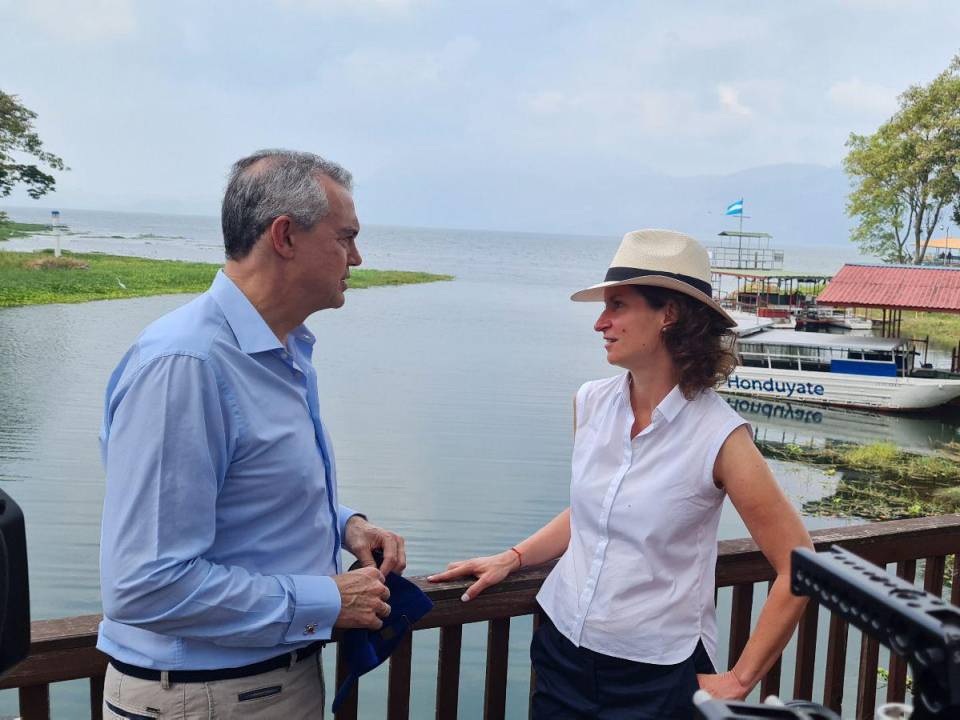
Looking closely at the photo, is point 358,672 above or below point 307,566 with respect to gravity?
below

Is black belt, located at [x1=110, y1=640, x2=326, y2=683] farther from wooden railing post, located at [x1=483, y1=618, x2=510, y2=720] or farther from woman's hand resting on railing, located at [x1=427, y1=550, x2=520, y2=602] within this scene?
wooden railing post, located at [x1=483, y1=618, x2=510, y2=720]

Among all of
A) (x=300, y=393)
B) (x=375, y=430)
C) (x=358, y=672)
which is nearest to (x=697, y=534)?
(x=358, y=672)

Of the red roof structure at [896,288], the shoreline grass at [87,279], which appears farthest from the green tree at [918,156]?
the shoreline grass at [87,279]

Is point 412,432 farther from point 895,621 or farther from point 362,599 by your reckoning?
point 895,621

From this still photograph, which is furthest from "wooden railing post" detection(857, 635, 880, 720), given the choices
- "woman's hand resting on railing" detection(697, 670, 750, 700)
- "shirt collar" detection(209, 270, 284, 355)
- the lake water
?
the lake water

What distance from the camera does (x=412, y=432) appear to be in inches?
837

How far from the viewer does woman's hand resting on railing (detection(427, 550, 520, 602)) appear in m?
2.01

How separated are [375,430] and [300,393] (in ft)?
63.7

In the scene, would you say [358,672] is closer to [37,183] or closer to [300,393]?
[300,393]

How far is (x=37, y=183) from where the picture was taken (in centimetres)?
3625

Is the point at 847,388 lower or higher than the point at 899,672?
lower

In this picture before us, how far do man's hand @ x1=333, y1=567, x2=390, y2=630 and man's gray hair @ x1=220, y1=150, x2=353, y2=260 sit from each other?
629 millimetres

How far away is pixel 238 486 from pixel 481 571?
702mm

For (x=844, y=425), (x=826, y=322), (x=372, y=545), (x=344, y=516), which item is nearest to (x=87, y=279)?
(x=826, y=322)
